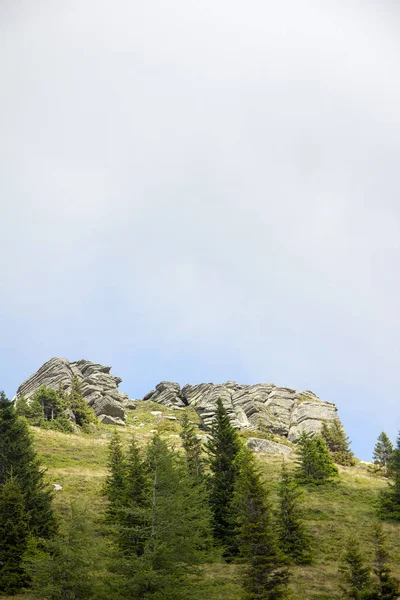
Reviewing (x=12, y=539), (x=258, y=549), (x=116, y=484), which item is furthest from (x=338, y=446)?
(x=12, y=539)

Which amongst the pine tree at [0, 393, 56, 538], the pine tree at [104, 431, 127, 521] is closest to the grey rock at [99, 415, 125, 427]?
the pine tree at [104, 431, 127, 521]

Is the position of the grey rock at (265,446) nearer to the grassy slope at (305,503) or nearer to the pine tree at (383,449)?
the grassy slope at (305,503)

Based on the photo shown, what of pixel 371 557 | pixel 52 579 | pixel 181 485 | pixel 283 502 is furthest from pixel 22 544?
pixel 371 557

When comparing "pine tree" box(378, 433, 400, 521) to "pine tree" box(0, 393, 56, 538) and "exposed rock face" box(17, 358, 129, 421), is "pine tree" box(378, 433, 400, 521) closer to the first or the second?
"pine tree" box(0, 393, 56, 538)

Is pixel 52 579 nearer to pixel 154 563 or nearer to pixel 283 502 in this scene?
pixel 154 563

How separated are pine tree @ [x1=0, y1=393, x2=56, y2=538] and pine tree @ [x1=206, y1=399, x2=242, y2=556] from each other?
10879mm

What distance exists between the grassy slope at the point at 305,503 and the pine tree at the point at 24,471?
386 centimetres

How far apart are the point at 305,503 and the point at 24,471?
24.8 meters

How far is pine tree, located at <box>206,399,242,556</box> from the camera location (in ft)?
89.6

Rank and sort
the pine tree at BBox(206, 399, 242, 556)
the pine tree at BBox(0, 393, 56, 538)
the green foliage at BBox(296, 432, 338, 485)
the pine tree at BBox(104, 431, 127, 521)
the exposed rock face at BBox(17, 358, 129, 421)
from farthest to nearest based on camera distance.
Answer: the exposed rock face at BBox(17, 358, 129, 421) < the green foliage at BBox(296, 432, 338, 485) < the pine tree at BBox(104, 431, 127, 521) < the pine tree at BBox(206, 399, 242, 556) < the pine tree at BBox(0, 393, 56, 538)

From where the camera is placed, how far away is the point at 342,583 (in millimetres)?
21719

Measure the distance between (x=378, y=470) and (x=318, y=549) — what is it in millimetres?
34309

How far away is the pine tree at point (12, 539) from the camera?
18.7m

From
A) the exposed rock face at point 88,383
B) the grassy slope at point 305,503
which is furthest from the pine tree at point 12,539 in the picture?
the exposed rock face at point 88,383
